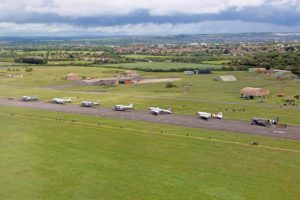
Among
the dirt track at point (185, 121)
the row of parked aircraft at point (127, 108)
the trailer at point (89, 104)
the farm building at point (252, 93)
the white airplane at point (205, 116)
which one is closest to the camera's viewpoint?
the dirt track at point (185, 121)

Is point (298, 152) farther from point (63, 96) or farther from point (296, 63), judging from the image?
point (296, 63)

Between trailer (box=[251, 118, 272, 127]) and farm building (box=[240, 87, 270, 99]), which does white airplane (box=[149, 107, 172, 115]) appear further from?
farm building (box=[240, 87, 270, 99])

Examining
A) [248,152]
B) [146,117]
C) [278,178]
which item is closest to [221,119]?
[146,117]

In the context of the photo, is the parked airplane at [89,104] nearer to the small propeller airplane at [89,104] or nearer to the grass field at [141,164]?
the small propeller airplane at [89,104]

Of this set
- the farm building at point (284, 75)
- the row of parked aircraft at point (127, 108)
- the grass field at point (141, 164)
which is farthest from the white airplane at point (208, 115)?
the farm building at point (284, 75)

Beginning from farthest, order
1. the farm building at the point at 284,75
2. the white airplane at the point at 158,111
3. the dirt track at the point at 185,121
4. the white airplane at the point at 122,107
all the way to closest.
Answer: the farm building at the point at 284,75 → the white airplane at the point at 122,107 → the white airplane at the point at 158,111 → the dirt track at the point at 185,121

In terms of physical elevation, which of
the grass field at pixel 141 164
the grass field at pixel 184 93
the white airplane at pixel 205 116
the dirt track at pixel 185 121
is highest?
the grass field at pixel 141 164

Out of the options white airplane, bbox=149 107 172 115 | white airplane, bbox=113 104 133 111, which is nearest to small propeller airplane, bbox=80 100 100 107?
white airplane, bbox=113 104 133 111
